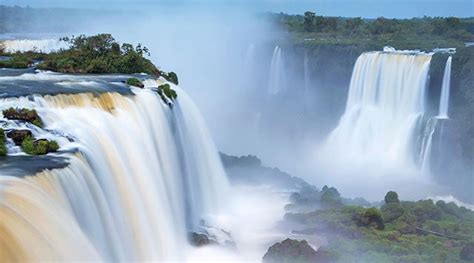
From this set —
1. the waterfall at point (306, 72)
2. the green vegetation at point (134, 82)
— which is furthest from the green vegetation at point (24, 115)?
the waterfall at point (306, 72)

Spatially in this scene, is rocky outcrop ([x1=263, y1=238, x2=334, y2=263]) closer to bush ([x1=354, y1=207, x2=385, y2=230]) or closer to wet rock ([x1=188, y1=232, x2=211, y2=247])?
wet rock ([x1=188, y1=232, x2=211, y2=247])

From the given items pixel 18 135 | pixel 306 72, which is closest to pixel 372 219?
pixel 18 135

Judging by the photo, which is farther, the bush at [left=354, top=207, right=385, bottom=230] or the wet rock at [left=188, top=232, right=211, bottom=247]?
the bush at [left=354, top=207, right=385, bottom=230]

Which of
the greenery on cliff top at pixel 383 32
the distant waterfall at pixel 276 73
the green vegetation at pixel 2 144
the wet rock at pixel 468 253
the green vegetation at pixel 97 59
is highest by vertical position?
the greenery on cliff top at pixel 383 32

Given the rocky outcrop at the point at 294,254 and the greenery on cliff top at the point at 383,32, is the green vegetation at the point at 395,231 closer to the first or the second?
the rocky outcrop at the point at 294,254

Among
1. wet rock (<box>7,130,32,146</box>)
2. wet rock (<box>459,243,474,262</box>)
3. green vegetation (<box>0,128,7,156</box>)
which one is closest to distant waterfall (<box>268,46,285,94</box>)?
wet rock (<box>459,243,474,262</box>)
